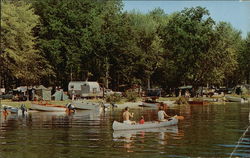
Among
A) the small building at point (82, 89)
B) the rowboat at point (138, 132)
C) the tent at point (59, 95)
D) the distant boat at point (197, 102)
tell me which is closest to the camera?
the rowboat at point (138, 132)

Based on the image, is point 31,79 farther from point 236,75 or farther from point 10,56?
point 236,75

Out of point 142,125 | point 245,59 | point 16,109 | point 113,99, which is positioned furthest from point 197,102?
point 142,125

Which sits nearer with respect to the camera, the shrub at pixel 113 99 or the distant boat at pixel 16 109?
the distant boat at pixel 16 109

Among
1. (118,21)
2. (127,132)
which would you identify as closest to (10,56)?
(118,21)

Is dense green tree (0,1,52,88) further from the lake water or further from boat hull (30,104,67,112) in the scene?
the lake water

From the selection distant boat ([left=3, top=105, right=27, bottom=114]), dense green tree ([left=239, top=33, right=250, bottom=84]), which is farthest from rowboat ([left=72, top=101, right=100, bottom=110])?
dense green tree ([left=239, top=33, right=250, bottom=84])

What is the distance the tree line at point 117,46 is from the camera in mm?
103312

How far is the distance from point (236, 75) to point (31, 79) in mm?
72198

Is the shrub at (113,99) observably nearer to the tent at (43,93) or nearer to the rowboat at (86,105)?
the rowboat at (86,105)

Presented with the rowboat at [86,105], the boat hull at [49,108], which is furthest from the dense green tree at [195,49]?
the boat hull at [49,108]

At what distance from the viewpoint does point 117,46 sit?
111250mm

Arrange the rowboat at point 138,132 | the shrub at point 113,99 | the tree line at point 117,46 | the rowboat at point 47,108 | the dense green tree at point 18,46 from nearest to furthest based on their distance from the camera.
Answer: the rowboat at point 138,132 < the rowboat at point 47,108 < the dense green tree at point 18,46 < the shrub at point 113,99 < the tree line at point 117,46

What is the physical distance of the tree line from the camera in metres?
103

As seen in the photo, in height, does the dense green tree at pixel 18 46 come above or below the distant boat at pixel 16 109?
above
